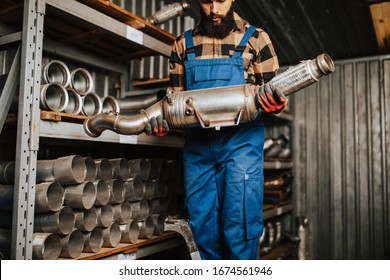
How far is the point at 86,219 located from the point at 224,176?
80cm

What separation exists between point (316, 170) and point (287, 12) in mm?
1878

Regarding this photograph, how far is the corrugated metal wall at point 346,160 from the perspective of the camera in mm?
4000

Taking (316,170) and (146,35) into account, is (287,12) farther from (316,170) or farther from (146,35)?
(316,170)

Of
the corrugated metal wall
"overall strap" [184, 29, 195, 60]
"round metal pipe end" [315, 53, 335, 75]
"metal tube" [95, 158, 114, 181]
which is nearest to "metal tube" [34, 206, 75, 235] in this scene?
"metal tube" [95, 158, 114, 181]

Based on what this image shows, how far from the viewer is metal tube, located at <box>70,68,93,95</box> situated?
2404mm

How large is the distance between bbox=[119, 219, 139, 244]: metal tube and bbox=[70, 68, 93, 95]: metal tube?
0.84 meters

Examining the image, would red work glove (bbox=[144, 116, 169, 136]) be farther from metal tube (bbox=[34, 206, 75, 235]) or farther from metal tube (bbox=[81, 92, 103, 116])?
metal tube (bbox=[34, 206, 75, 235])

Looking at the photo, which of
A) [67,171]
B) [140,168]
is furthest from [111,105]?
[67,171]

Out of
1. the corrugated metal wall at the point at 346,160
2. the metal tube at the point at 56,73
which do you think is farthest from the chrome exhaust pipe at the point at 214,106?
the corrugated metal wall at the point at 346,160

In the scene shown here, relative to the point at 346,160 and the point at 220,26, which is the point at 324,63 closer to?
the point at 220,26

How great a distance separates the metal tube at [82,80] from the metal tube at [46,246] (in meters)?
0.86

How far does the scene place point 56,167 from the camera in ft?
6.70

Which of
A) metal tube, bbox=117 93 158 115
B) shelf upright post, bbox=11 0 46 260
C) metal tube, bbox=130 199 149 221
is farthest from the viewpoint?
metal tube, bbox=117 93 158 115

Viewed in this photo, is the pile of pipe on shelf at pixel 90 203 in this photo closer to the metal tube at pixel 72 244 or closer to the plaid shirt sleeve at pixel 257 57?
the metal tube at pixel 72 244
